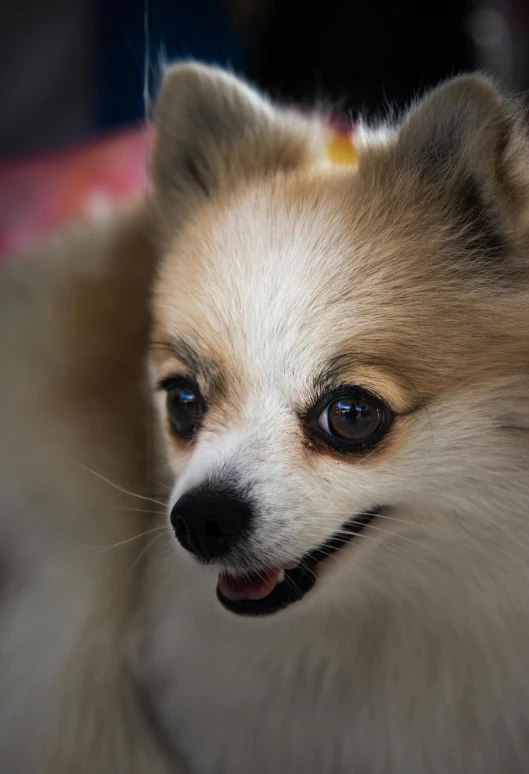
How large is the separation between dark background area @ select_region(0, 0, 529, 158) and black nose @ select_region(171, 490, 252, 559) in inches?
15.2

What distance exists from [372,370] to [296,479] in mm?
109

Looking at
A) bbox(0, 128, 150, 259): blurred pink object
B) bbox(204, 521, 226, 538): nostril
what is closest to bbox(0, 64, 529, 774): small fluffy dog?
bbox(204, 521, 226, 538): nostril

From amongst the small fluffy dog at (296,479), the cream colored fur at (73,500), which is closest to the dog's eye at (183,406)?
the small fluffy dog at (296,479)

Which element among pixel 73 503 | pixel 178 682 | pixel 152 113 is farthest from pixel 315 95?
pixel 178 682

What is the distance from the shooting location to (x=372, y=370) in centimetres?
57

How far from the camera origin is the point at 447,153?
0.59 metres

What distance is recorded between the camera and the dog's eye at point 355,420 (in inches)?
22.9

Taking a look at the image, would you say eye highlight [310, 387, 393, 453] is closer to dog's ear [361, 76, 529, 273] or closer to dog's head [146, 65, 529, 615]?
dog's head [146, 65, 529, 615]

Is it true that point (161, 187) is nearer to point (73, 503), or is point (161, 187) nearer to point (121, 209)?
point (121, 209)

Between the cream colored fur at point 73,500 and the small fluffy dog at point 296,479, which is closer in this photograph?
the small fluffy dog at point 296,479

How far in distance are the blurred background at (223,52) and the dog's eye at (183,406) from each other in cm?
31

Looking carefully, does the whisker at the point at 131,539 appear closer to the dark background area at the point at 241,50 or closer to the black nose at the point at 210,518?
the black nose at the point at 210,518

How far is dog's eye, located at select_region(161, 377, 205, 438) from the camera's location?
→ 67 centimetres

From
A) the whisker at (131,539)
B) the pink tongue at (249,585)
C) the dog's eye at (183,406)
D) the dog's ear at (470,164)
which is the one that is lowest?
the pink tongue at (249,585)
